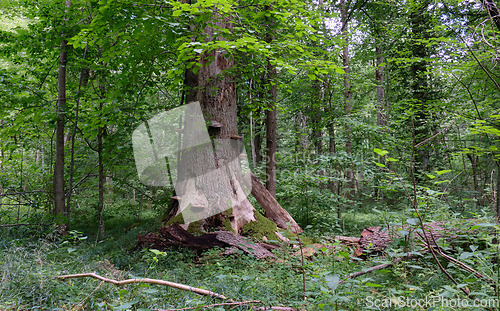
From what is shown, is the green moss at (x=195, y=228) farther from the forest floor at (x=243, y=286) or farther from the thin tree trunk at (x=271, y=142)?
the thin tree trunk at (x=271, y=142)

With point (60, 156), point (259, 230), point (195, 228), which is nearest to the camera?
point (195, 228)

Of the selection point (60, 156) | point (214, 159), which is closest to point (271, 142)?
point (214, 159)

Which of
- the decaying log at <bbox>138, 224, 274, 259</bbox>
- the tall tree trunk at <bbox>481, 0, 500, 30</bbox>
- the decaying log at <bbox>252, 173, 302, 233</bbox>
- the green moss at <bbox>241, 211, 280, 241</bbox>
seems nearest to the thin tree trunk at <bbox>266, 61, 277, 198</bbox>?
the decaying log at <bbox>252, 173, 302, 233</bbox>

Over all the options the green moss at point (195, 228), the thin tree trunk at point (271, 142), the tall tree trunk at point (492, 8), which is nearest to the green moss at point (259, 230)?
the green moss at point (195, 228)

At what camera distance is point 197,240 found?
184 inches

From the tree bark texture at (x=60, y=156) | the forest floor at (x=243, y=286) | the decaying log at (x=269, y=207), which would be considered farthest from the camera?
the tree bark texture at (x=60, y=156)

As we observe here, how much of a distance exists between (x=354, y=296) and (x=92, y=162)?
9.22 metres

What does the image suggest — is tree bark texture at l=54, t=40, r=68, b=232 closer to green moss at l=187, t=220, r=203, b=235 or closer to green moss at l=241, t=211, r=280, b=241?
green moss at l=187, t=220, r=203, b=235

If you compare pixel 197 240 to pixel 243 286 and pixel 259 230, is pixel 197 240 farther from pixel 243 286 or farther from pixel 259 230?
pixel 243 286

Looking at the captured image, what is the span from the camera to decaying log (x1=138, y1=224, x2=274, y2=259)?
4582mm

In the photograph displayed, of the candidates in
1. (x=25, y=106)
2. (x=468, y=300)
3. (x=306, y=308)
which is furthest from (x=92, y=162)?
(x=468, y=300)

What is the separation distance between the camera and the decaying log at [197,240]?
180 inches

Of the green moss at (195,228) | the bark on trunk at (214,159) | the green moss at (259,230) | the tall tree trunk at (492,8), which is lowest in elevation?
the green moss at (259,230)

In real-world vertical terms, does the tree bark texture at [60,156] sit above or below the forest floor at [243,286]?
above
